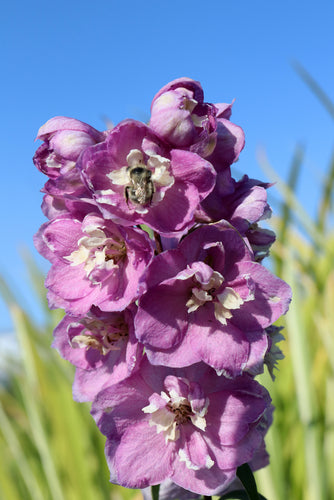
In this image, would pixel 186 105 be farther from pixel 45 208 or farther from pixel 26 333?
pixel 26 333

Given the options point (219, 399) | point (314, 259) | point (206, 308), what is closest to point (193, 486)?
point (219, 399)

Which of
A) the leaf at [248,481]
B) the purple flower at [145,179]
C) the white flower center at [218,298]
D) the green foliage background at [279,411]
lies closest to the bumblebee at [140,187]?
the purple flower at [145,179]

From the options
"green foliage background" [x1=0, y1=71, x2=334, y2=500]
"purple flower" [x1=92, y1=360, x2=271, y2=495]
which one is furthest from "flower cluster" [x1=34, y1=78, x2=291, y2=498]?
"green foliage background" [x1=0, y1=71, x2=334, y2=500]

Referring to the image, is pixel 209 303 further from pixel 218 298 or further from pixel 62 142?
pixel 62 142

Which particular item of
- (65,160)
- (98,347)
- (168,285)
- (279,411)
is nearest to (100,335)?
(98,347)

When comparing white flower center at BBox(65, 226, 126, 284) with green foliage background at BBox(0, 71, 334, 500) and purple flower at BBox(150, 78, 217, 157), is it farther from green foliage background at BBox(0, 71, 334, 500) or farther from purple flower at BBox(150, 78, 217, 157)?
green foliage background at BBox(0, 71, 334, 500)

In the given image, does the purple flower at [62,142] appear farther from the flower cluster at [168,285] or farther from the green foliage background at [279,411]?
the green foliage background at [279,411]
